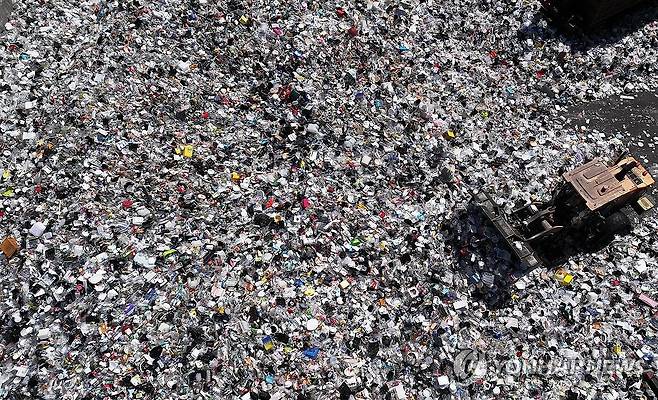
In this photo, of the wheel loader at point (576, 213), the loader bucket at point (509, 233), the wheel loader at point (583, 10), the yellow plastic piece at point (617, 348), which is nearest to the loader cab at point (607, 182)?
the wheel loader at point (576, 213)

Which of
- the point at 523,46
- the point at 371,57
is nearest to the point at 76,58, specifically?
the point at 371,57

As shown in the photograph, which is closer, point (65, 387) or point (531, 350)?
point (65, 387)

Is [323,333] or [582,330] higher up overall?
[582,330]

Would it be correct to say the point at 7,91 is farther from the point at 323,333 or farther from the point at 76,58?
the point at 323,333

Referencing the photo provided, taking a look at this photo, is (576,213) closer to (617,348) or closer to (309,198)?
(617,348)

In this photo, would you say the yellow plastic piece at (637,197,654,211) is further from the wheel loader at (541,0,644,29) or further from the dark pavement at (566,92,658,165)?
the wheel loader at (541,0,644,29)

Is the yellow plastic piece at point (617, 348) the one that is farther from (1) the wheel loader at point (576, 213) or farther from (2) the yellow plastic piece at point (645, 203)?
(2) the yellow plastic piece at point (645, 203)
